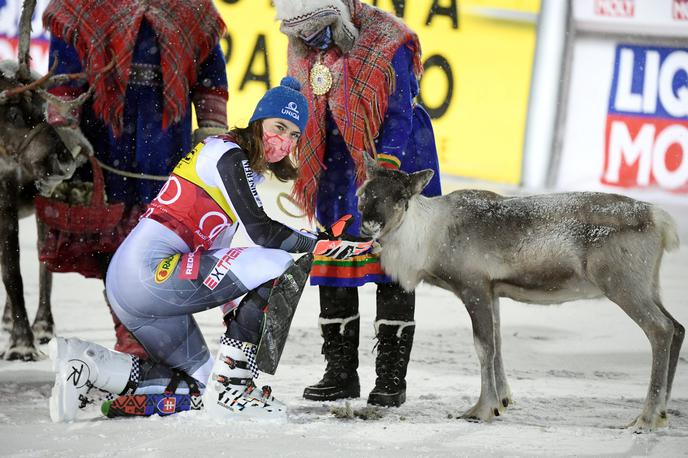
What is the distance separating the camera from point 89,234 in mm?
4250

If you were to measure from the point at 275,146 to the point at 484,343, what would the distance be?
1.10 m

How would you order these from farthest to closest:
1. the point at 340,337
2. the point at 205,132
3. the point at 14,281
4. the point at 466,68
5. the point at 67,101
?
the point at 466,68 < the point at 14,281 < the point at 205,132 < the point at 67,101 < the point at 340,337

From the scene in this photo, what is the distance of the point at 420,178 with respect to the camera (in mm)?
3762

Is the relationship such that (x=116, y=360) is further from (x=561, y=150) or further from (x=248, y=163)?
(x=561, y=150)

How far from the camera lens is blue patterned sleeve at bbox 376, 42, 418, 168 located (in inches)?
152

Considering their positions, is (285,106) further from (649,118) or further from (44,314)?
(649,118)

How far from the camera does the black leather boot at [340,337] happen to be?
3.97 metres

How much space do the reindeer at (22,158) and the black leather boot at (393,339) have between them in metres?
1.59

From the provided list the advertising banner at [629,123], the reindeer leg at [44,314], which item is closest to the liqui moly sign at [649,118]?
the advertising banner at [629,123]

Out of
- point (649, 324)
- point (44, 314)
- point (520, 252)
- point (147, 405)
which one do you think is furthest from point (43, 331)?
point (649, 324)

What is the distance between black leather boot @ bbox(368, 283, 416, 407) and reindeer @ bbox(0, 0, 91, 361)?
159 centimetres

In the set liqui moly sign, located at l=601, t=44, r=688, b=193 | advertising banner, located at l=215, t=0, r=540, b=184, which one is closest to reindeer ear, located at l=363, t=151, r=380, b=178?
advertising banner, located at l=215, t=0, r=540, b=184

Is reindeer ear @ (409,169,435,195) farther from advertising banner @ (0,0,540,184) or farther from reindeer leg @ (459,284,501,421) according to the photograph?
advertising banner @ (0,0,540,184)

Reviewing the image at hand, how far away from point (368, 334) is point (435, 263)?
1.89 m
